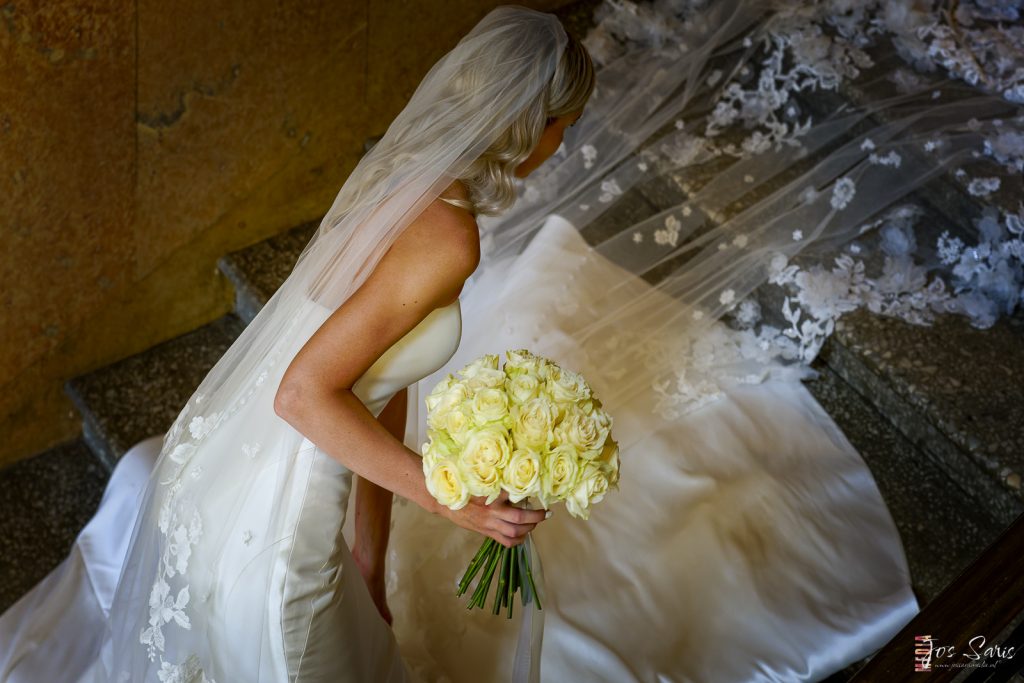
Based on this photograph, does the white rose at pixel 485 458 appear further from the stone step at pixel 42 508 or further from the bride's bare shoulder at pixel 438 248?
the stone step at pixel 42 508

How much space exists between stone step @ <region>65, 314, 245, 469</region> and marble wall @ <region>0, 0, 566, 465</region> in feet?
0.17

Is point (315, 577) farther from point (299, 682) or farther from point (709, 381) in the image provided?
point (709, 381)

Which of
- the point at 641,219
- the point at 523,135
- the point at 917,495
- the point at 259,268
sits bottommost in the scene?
the point at 917,495

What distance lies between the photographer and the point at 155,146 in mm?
3289

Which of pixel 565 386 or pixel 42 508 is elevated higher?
Result: pixel 565 386

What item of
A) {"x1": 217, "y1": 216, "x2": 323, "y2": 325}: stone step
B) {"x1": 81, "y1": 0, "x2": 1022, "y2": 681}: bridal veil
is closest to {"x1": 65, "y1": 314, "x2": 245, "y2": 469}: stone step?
{"x1": 217, "y1": 216, "x2": 323, "y2": 325}: stone step

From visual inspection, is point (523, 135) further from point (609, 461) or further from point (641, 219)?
point (641, 219)

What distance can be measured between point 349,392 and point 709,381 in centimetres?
157

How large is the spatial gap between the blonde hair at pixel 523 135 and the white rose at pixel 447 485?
1.84 feet

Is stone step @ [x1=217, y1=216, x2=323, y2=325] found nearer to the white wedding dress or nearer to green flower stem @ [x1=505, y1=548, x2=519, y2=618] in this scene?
the white wedding dress

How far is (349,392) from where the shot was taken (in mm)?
2016

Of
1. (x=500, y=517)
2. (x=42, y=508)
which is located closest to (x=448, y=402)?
(x=500, y=517)

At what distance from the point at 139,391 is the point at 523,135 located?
2016 mm

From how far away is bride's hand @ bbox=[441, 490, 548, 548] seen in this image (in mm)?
1975
